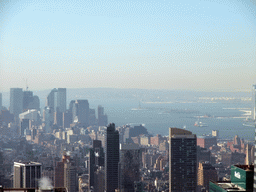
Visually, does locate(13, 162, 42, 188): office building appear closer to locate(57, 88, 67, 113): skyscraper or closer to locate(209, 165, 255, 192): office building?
locate(209, 165, 255, 192): office building

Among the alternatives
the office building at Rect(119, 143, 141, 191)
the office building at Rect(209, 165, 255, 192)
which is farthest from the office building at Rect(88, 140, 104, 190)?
the office building at Rect(209, 165, 255, 192)

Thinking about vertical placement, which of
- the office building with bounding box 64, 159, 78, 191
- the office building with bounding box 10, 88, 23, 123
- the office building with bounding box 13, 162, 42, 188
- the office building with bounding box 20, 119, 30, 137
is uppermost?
the office building with bounding box 10, 88, 23, 123

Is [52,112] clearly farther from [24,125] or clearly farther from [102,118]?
[102,118]

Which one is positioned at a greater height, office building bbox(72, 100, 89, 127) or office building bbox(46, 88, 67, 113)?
office building bbox(46, 88, 67, 113)

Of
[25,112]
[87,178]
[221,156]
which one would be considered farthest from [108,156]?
[25,112]

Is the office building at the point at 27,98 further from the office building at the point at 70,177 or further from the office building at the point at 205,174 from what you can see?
the office building at the point at 205,174

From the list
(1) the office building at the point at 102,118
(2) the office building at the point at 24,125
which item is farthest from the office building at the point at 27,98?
(1) the office building at the point at 102,118

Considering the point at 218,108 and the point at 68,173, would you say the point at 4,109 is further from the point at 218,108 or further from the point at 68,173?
the point at 218,108
